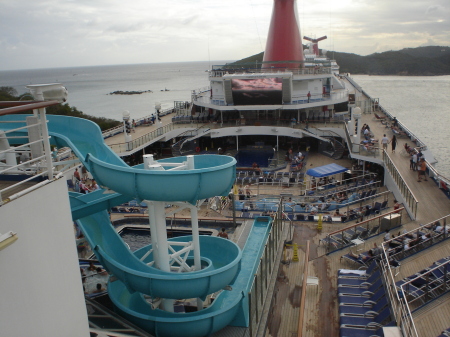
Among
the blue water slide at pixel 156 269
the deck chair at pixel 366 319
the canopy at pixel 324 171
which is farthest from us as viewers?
the canopy at pixel 324 171

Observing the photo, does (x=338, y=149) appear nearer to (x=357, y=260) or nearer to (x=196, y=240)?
(x=357, y=260)

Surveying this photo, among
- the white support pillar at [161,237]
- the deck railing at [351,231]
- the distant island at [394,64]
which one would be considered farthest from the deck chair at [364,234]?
the distant island at [394,64]

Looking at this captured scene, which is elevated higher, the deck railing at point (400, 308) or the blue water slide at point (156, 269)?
the blue water slide at point (156, 269)

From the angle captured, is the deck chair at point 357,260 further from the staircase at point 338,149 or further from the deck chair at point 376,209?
the staircase at point 338,149

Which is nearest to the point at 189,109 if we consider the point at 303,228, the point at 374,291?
the point at 303,228

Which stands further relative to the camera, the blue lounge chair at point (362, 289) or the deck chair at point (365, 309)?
the blue lounge chair at point (362, 289)

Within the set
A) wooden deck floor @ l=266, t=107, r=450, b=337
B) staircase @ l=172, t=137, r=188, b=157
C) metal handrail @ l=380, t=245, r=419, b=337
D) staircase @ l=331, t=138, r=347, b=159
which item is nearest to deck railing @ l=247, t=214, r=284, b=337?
wooden deck floor @ l=266, t=107, r=450, b=337

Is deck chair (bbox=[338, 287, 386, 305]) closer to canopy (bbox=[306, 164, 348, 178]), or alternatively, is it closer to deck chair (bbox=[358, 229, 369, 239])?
deck chair (bbox=[358, 229, 369, 239])
